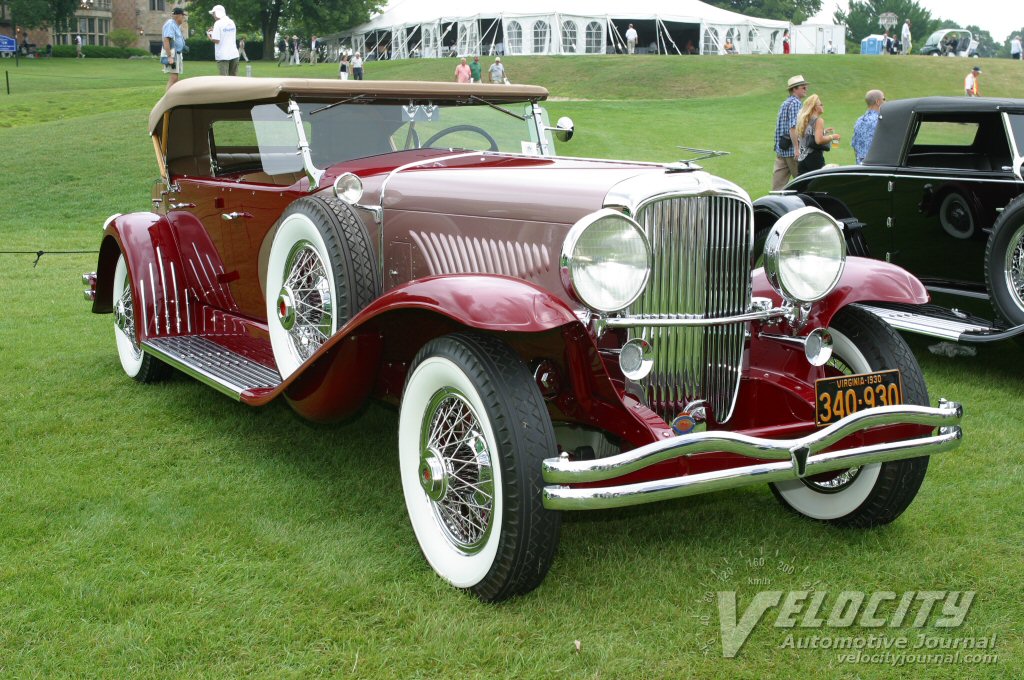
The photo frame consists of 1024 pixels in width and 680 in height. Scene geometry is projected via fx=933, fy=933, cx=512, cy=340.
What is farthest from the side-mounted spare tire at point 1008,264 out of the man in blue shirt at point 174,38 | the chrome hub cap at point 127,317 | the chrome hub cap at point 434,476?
the man in blue shirt at point 174,38

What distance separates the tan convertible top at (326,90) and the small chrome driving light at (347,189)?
0.69 m

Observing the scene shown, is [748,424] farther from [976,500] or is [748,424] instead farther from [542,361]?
[976,500]

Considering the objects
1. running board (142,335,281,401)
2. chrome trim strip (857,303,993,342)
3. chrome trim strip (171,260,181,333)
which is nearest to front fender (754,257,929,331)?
chrome trim strip (857,303,993,342)

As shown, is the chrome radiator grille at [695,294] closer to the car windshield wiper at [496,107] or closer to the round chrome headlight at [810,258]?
the round chrome headlight at [810,258]

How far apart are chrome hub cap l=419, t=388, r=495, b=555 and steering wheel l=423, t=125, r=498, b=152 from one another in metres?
2.01

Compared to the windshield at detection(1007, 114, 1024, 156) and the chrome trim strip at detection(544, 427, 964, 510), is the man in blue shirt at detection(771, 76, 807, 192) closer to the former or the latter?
the windshield at detection(1007, 114, 1024, 156)

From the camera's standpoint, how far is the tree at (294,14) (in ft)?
149

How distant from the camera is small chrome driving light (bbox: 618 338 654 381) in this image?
322cm

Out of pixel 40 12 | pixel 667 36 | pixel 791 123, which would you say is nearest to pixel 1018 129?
pixel 791 123

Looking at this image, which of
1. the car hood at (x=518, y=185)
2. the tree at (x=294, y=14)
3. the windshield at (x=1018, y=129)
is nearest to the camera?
the car hood at (x=518, y=185)

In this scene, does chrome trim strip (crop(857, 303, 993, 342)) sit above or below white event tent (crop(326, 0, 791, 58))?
below

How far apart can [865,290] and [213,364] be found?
3.12 metres

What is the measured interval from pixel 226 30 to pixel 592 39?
2812 cm

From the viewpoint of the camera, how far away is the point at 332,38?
46.0 metres
